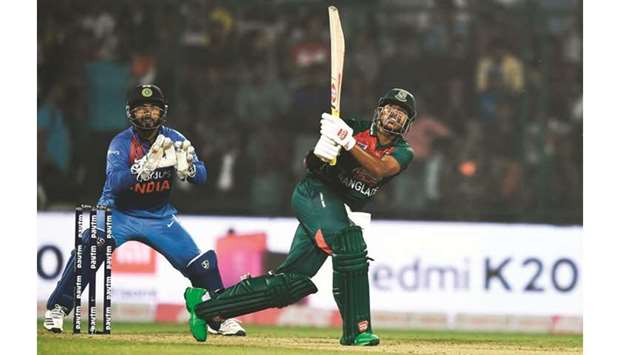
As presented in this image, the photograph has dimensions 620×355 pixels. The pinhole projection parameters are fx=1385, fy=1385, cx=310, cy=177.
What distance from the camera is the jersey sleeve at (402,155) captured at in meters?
8.10

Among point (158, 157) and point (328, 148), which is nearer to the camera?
point (328, 148)

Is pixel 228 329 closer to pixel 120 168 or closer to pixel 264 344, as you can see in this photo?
pixel 264 344

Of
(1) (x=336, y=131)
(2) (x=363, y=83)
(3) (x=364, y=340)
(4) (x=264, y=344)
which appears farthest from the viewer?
(2) (x=363, y=83)

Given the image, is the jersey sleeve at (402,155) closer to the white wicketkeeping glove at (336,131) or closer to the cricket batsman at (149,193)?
the white wicketkeeping glove at (336,131)

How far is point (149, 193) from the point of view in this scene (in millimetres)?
8336

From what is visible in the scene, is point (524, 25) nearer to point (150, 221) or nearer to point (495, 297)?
point (495, 297)

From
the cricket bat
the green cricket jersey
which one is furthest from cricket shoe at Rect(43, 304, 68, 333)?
the cricket bat

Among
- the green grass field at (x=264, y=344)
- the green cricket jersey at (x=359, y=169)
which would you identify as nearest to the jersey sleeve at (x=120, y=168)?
the green grass field at (x=264, y=344)

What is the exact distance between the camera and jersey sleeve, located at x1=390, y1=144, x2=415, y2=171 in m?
8.10

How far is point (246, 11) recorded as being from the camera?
1338 cm

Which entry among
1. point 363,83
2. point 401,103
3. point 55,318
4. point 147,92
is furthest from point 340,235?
point 363,83

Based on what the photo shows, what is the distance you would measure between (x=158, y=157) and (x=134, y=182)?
0.79 feet
